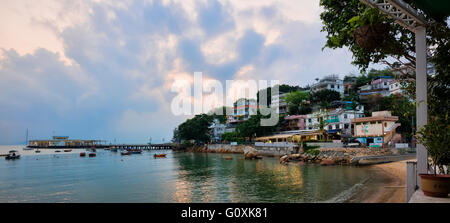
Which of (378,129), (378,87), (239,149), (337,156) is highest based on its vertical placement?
(378,87)

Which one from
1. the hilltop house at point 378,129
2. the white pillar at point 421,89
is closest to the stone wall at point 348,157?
the hilltop house at point 378,129

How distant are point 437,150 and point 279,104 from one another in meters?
58.7

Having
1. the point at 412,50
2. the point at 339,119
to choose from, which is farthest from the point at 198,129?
the point at 412,50

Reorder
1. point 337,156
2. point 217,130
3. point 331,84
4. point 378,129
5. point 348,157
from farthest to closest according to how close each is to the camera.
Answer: point 217,130
point 331,84
point 378,129
point 337,156
point 348,157

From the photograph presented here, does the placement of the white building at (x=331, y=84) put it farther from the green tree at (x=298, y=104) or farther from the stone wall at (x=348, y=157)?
the stone wall at (x=348, y=157)

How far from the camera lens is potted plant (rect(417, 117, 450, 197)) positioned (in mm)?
4670

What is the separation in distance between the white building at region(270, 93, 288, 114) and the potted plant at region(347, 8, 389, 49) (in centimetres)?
5415

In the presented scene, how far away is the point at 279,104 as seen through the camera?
62.7m

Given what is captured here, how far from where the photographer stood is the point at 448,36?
5410 millimetres

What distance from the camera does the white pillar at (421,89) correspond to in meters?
5.26

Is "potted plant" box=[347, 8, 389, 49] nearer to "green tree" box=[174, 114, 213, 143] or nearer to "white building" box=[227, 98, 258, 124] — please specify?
"white building" box=[227, 98, 258, 124]

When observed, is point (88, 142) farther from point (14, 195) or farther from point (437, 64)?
point (437, 64)

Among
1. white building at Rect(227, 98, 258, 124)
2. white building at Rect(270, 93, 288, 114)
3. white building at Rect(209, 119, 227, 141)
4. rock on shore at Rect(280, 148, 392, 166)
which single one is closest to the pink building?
white building at Rect(270, 93, 288, 114)

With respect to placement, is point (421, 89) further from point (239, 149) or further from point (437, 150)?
point (239, 149)
